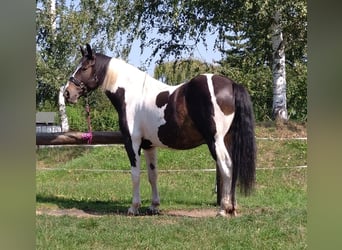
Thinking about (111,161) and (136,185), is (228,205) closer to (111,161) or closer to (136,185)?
(136,185)

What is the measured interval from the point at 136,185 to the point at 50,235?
132 cm

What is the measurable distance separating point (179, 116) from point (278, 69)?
2.51 metres

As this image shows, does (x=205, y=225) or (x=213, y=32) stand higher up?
(x=213, y=32)

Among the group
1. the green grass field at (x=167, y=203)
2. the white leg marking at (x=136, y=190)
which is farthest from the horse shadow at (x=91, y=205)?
the white leg marking at (x=136, y=190)

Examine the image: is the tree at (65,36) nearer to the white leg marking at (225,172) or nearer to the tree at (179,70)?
the tree at (179,70)

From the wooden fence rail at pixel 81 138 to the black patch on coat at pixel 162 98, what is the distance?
2.70 ft

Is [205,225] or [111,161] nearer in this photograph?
[205,225]

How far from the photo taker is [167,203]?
4.59 meters

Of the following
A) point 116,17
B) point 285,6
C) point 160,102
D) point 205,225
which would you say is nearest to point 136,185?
point 160,102

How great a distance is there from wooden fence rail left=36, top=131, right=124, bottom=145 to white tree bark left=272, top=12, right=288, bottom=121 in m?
2.33

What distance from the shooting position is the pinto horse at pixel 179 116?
3650 mm

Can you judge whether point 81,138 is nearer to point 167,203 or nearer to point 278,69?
point 167,203

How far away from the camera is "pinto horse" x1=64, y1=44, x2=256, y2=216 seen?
12.0 ft

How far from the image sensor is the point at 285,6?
18.0 feet
